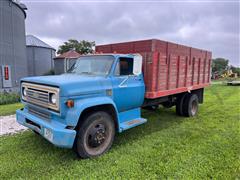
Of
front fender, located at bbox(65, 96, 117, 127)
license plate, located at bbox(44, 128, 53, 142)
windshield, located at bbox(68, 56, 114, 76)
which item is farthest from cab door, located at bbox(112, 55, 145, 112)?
license plate, located at bbox(44, 128, 53, 142)

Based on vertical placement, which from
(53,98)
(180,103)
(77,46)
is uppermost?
(77,46)

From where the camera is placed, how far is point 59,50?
47406mm

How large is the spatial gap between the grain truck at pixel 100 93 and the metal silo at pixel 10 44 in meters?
11.9

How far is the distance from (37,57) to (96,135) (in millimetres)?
27356

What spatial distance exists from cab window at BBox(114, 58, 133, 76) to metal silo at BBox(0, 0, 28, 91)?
13126 mm

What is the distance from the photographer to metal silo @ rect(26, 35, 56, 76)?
27344 millimetres

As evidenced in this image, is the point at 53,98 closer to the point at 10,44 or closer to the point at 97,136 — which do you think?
the point at 97,136

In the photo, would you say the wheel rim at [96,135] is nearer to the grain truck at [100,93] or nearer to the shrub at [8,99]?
the grain truck at [100,93]

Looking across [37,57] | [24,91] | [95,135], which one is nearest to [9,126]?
[24,91]

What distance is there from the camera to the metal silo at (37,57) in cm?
2734

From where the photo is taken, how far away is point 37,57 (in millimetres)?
27953

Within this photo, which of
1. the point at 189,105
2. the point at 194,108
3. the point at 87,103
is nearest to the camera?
the point at 87,103

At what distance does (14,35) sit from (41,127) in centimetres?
1543

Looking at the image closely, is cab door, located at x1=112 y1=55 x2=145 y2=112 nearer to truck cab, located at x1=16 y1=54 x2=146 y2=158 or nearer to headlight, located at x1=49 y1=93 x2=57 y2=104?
truck cab, located at x1=16 y1=54 x2=146 y2=158
